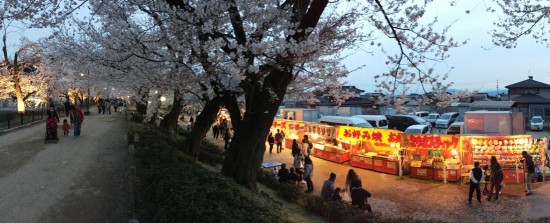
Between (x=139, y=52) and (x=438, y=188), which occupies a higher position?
(x=139, y=52)

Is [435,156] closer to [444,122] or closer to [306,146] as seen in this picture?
[306,146]

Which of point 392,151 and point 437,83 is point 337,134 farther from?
point 437,83

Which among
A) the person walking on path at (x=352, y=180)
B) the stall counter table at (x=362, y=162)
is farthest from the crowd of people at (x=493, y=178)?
the stall counter table at (x=362, y=162)

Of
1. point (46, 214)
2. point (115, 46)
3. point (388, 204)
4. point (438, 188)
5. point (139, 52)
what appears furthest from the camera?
point (438, 188)

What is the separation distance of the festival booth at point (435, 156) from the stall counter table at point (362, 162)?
6.15 ft

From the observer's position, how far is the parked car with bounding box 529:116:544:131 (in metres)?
32.3

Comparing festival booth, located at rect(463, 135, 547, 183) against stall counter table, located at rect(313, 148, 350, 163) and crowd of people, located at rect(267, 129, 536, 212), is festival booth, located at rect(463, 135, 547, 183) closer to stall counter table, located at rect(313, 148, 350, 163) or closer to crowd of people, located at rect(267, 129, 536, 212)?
crowd of people, located at rect(267, 129, 536, 212)

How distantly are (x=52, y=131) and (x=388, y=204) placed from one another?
12953mm

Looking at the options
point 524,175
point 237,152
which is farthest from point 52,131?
point 524,175

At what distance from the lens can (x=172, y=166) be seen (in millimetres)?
7965

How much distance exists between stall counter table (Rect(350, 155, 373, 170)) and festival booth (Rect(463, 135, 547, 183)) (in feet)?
14.4

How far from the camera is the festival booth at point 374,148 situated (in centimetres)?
1653

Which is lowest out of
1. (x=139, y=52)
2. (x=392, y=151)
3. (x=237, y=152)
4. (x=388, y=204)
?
(x=388, y=204)

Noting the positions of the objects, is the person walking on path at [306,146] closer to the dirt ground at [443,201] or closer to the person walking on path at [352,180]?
the dirt ground at [443,201]
